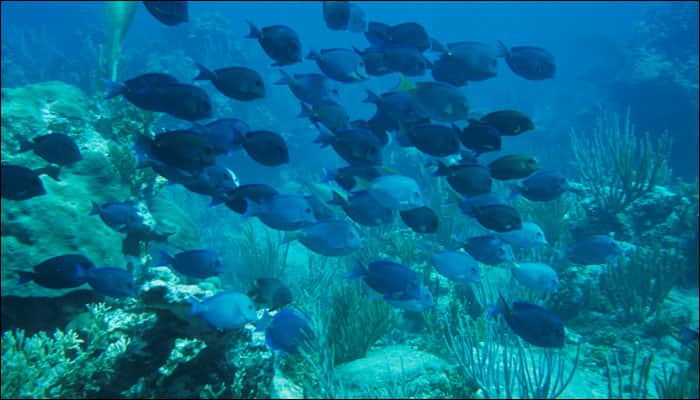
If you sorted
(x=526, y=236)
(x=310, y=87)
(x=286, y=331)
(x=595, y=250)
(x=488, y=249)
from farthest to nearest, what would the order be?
(x=595, y=250) < (x=526, y=236) < (x=488, y=249) < (x=310, y=87) < (x=286, y=331)

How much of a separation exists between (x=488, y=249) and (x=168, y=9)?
3.88 metres

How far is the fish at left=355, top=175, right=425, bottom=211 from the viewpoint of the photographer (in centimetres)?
361

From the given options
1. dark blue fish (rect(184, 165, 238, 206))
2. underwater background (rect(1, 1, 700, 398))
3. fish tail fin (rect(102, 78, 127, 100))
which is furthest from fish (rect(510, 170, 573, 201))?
fish tail fin (rect(102, 78, 127, 100))

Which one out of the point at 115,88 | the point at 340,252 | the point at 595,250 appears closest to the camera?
the point at 115,88

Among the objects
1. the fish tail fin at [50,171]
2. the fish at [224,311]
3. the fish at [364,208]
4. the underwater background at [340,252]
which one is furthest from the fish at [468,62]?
the fish tail fin at [50,171]

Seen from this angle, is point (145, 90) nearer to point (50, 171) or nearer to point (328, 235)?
point (328, 235)

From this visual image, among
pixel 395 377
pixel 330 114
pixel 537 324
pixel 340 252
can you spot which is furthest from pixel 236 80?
pixel 537 324

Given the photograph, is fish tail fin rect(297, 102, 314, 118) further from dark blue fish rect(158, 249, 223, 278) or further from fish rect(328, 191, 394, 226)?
dark blue fish rect(158, 249, 223, 278)

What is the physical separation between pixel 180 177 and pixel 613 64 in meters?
31.2

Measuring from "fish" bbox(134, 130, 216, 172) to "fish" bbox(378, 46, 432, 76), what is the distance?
2.20 metres

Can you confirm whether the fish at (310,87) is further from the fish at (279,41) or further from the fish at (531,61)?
the fish at (531,61)

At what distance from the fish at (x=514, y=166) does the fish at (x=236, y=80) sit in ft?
7.73

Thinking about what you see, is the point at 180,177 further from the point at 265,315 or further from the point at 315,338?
the point at 315,338

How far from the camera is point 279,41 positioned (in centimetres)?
385
